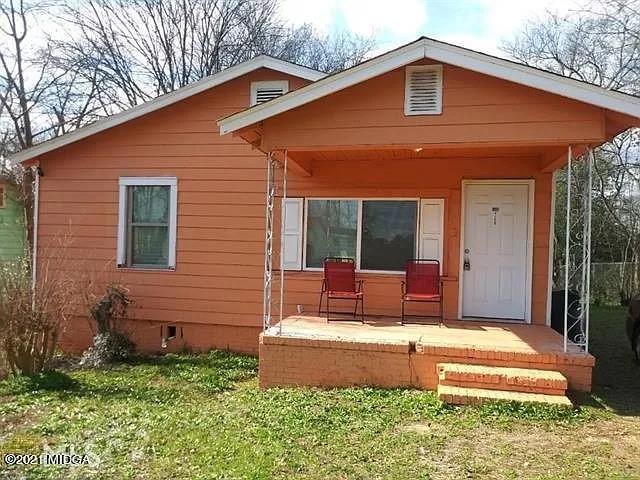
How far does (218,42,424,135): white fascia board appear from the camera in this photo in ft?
17.0

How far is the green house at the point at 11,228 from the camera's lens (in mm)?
10589

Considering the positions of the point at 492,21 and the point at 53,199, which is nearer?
the point at 53,199

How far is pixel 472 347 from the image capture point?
5.22 m

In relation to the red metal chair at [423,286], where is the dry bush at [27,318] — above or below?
below

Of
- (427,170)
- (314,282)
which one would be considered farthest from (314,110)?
(314,282)

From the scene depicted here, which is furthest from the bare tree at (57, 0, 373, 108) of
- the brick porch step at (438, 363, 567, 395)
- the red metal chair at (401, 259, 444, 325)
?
the brick porch step at (438, 363, 567, 395)

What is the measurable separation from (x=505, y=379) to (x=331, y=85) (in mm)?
3478

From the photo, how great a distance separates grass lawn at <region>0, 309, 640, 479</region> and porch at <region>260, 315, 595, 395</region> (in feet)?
0.75

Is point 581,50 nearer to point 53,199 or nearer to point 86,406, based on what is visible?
point 53,199

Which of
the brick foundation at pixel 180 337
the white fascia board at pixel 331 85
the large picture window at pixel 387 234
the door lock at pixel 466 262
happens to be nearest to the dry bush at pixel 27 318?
the brick foundation at pixel 180 337

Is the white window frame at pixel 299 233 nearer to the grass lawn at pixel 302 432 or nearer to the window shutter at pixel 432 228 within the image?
the window shutter at pixel 432 228

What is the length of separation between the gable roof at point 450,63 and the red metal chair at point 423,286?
2.78m

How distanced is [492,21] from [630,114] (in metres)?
11.4

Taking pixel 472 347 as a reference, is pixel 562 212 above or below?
above
